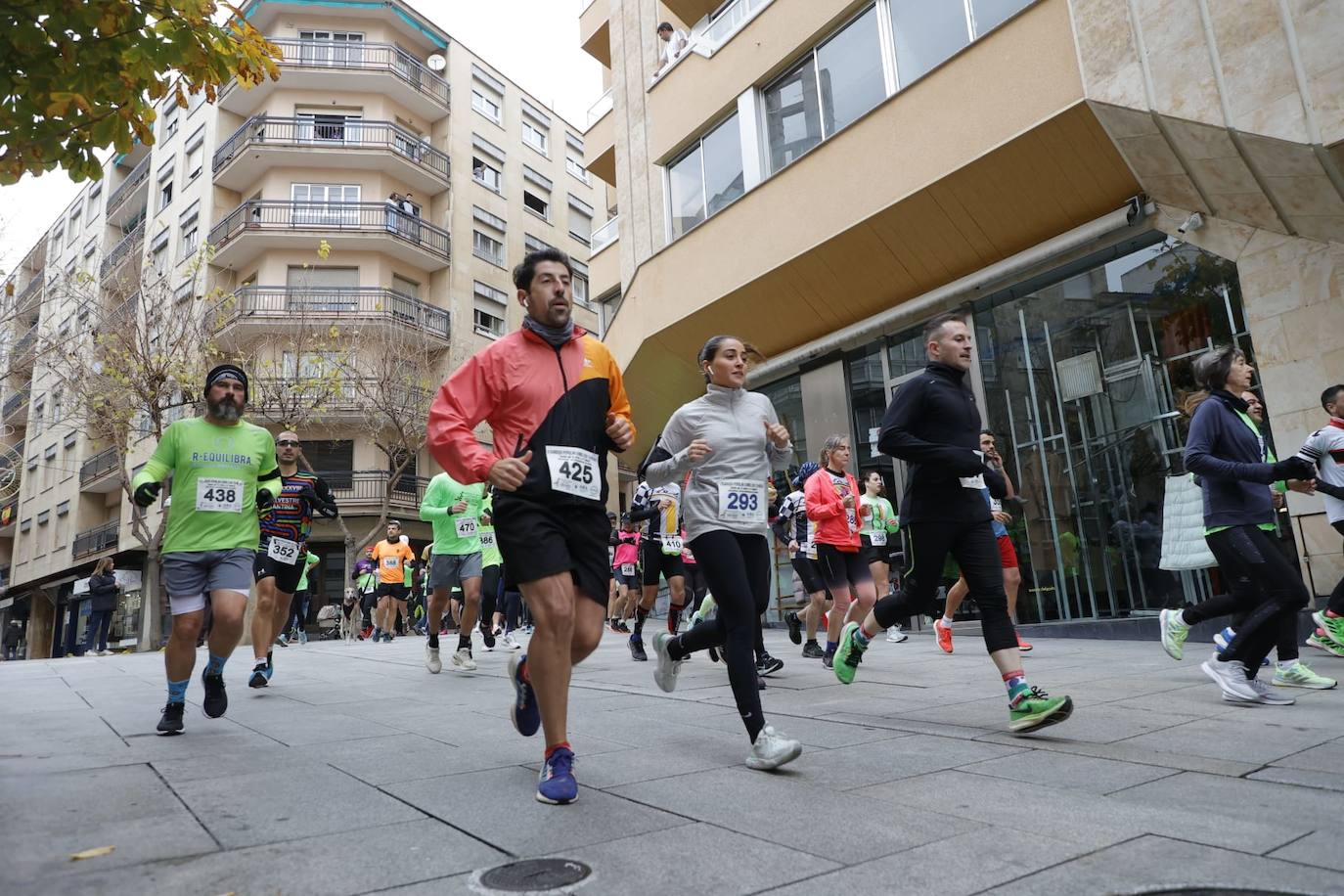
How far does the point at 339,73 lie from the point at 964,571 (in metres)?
34.9

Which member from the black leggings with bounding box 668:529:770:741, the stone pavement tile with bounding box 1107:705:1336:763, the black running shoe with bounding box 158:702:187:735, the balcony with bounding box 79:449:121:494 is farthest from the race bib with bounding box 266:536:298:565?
the balcony with bounding box 79:449:121:494

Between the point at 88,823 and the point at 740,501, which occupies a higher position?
the point at 740,501

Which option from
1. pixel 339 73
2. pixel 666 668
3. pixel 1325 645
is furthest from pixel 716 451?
pixel 339 73

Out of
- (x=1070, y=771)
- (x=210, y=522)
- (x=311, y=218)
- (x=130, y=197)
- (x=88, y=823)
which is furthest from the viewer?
(x=130, y=197)

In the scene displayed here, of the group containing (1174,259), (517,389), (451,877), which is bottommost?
(451,877)

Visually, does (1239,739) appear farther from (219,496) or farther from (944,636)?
(219,496)

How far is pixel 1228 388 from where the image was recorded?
5406mm

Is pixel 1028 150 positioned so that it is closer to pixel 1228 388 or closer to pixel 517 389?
pixel 1228 388

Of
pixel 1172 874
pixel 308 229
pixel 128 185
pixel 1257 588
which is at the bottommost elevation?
pixel 1172 874

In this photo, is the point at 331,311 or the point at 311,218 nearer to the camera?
the point at 331,311

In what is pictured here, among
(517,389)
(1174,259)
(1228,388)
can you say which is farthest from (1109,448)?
(517,389)

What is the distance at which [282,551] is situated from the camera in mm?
7492

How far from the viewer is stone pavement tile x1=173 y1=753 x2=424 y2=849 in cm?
280

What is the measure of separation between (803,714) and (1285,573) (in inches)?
108
